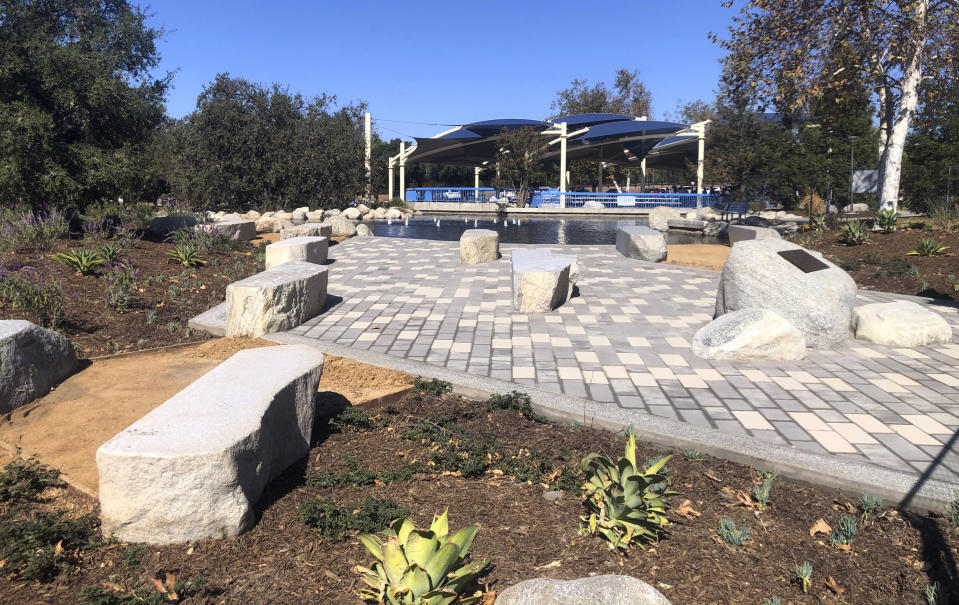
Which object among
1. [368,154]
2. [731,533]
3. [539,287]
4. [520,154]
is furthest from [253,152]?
[731,533]

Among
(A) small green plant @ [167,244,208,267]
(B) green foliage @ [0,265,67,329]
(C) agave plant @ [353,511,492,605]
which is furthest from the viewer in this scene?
(A) small green plant @ [167,244,208,267]

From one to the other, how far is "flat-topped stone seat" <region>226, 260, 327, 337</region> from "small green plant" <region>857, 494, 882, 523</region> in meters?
5.62

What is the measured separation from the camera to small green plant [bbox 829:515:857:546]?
288 centimetres

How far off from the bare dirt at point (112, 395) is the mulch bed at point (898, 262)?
8424mm

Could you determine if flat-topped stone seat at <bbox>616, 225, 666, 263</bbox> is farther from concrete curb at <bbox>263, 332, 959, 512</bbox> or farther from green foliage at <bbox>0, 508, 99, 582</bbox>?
green foliage at <bbox>0, 508, 99, 582</bbox>

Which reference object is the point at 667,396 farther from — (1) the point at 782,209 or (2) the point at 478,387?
(1) the point at 782,209

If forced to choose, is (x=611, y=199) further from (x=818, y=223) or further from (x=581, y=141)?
(x=818, y=223)

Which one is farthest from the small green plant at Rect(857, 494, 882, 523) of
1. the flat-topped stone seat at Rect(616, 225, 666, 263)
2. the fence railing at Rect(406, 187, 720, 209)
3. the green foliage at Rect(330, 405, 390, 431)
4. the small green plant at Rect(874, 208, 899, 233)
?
the fence railing at Rect(406, 187, 720, 209)

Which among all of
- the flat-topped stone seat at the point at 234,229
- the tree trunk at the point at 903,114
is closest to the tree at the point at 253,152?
the flat-topped stone seat at the point at 234,229

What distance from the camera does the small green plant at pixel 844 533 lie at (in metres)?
2.88

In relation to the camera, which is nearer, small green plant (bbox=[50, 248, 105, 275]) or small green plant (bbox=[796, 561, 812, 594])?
small green plant (bbox=[796, 561, 812, 594])

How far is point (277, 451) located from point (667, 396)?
10.3 feet

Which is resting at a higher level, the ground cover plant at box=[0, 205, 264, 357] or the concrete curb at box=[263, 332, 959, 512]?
the ground cover plant at box=[0, 205, 264, 357]

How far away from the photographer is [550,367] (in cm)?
574
